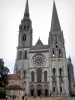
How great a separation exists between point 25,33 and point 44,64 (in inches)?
557

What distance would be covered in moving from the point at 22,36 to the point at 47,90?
871 inches

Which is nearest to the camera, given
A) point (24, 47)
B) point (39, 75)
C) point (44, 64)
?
point (39, 75)

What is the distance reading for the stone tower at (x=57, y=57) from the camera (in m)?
68.4

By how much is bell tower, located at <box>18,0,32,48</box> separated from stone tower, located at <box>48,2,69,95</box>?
785 centimetres

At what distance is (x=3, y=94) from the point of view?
126 feet

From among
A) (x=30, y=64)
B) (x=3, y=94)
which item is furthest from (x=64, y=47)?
(x=3, y=94)

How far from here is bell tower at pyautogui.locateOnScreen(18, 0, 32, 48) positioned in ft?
250

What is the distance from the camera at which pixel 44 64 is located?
72.2 m

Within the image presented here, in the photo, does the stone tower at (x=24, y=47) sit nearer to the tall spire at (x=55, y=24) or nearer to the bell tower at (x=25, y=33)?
the bell tower at (x=25, y=33)

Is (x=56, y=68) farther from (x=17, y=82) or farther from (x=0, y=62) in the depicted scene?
(x=0, y=62)

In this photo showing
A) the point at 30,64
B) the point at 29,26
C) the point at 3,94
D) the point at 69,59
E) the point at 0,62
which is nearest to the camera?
the point at 3,94

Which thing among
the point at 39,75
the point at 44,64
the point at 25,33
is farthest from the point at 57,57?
the point at 25,33

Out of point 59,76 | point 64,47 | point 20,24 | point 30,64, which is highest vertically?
point 20,24

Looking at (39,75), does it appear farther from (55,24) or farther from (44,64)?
(55,24)
